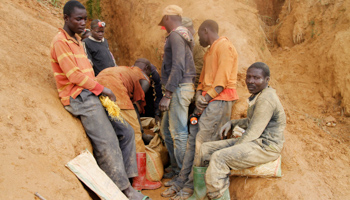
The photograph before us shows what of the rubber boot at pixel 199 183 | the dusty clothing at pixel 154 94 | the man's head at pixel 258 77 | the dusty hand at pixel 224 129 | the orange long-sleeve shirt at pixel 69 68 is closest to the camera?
the orange long-sleeve shirt at pixel 69 68

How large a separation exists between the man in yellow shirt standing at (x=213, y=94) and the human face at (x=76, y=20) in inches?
60.8

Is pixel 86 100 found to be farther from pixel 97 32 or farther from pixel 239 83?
pixel 239 83

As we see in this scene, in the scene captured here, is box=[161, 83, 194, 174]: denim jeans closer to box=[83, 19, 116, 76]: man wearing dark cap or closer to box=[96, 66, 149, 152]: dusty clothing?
box=[96, 66, 149, 152]: dusty clothing

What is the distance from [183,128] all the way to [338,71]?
2749 millimetres

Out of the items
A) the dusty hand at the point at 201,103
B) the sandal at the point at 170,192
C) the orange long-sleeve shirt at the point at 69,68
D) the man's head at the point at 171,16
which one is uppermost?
the man's head at the point at 171,16

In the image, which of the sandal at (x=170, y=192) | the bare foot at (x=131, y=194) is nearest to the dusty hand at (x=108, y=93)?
the bare foot at (x=131, y=194)

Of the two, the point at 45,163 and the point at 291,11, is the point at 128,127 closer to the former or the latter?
the point at 45,163

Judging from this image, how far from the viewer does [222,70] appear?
341 cm

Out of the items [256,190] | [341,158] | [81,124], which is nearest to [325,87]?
[341,158]

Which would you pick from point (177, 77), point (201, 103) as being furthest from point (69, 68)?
point (201, 103)

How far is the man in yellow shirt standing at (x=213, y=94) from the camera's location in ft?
11.2

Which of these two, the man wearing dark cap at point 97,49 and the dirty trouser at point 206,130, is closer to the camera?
the dirty trouser at point 206,130

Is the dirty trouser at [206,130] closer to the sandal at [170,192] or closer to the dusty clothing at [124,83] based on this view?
the sandal at [170,192]

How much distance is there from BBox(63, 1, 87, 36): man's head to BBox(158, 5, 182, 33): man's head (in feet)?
3.72
